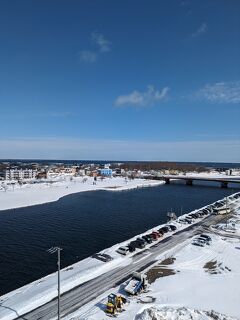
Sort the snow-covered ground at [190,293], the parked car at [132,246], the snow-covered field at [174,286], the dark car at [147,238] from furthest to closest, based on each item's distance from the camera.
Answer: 1. the dark car at [147,238]
2. the parked car at [132,246]
3. the snow-covered field at [174,286]
4. the snow-covered ground at [190,293]

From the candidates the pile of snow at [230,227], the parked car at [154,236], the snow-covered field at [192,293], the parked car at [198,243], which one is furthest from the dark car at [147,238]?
the pile of snow at [230,227]

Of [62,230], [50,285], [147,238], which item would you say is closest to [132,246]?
[147,238]

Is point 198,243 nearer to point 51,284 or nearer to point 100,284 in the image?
point 100,284

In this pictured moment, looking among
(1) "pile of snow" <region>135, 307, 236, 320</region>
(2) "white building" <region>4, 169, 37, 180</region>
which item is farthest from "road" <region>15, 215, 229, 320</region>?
(2) "white building" <region>4, 169, 37, 180</region>

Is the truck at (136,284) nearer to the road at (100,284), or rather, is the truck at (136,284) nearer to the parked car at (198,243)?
the road at (100,284)

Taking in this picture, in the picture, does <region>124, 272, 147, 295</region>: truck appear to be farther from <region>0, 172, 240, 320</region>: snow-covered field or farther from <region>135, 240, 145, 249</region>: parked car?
<region>135, 240, 145, 249</region>: parked car

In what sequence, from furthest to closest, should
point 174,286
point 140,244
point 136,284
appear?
point 140,244
point 174,286
point 136,284
